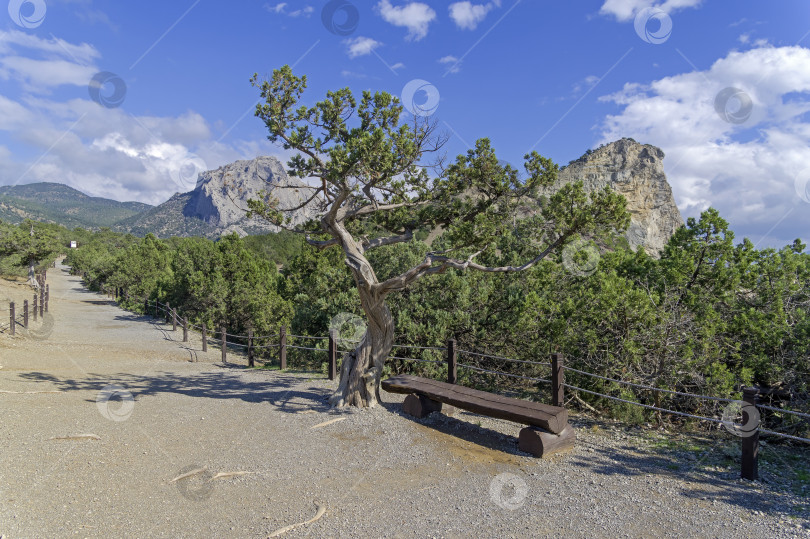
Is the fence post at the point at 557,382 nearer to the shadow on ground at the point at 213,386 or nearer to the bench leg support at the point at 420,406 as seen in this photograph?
the bench leg support at the point at 420,406

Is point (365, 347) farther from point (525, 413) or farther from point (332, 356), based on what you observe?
point (332, 356)

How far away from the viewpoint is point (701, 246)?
8.41 m

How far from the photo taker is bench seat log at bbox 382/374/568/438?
5847mm

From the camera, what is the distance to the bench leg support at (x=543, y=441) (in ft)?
19.0

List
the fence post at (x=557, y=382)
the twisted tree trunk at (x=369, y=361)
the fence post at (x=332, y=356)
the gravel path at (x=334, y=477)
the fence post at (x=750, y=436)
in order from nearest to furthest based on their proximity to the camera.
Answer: the gravel path at (x=334, y=477) < the fence post at (x=750, y=436) < the fence post at (x=557, y=382) < the twisted tree trunk at (x=369, y=361) < the fence post at (x=332, y=356)

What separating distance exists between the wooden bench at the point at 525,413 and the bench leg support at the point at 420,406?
0.02 meters

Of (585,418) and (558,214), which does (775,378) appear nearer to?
(585,418)

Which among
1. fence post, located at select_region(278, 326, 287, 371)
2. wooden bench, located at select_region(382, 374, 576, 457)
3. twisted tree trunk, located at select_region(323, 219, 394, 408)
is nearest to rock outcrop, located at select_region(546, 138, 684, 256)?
fence post, located at select_region(278, 326, 287, 371)

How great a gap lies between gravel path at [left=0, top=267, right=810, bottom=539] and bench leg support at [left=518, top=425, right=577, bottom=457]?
13 centimetres

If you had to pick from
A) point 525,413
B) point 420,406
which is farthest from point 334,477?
point 420,406

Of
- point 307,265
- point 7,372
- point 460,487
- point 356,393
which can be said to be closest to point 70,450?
point 356,393

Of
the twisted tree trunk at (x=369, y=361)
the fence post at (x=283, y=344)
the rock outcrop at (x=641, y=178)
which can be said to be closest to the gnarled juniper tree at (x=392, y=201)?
the twisted tree trunk at (x=369, y=361)

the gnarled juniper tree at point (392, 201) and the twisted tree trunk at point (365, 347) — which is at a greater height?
the gnarled juniper tree at point (392, 201)

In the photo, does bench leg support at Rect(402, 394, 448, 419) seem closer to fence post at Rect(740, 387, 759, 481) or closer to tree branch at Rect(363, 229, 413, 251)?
tree branch at Rect(363, 229, 413, 251)
